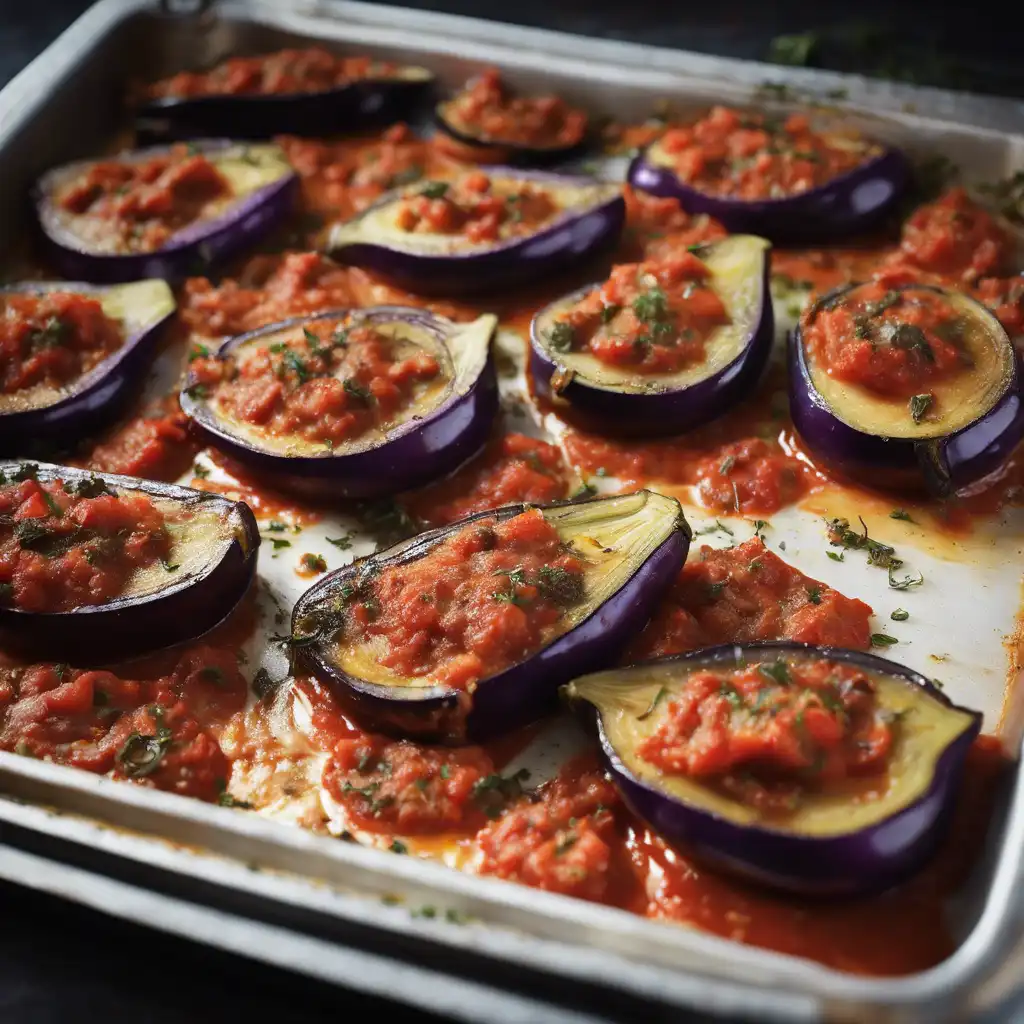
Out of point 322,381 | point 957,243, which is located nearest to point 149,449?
point 322,381

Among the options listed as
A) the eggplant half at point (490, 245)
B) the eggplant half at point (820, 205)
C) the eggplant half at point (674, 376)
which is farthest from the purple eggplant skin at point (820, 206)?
the eggplant half at point (674, 376)

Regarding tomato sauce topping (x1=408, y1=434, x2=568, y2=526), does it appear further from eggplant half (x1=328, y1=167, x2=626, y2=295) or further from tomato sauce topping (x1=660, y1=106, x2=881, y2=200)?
tomato sauce topping (x1=660, y1=106, x2=881, y2=200)

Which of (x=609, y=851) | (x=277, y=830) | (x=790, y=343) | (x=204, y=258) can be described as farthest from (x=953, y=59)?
(x=277, y=830)

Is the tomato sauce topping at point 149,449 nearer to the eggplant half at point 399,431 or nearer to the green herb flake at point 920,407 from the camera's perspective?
the eggplant half at point 399,431

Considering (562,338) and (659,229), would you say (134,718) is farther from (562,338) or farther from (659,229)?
(659,229)

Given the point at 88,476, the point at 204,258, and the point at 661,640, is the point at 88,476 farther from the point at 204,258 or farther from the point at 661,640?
the point at 661,640

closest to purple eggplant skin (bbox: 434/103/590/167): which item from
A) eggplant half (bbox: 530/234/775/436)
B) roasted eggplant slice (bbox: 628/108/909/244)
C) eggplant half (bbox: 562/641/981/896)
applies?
roasted eggplant slice (bbox: 628/108/909/244)

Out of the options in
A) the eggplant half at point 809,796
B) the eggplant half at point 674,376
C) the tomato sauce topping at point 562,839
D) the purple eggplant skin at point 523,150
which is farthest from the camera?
the purple eggplant skin at point 523,150

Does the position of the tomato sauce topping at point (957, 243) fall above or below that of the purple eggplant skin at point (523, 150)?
below
